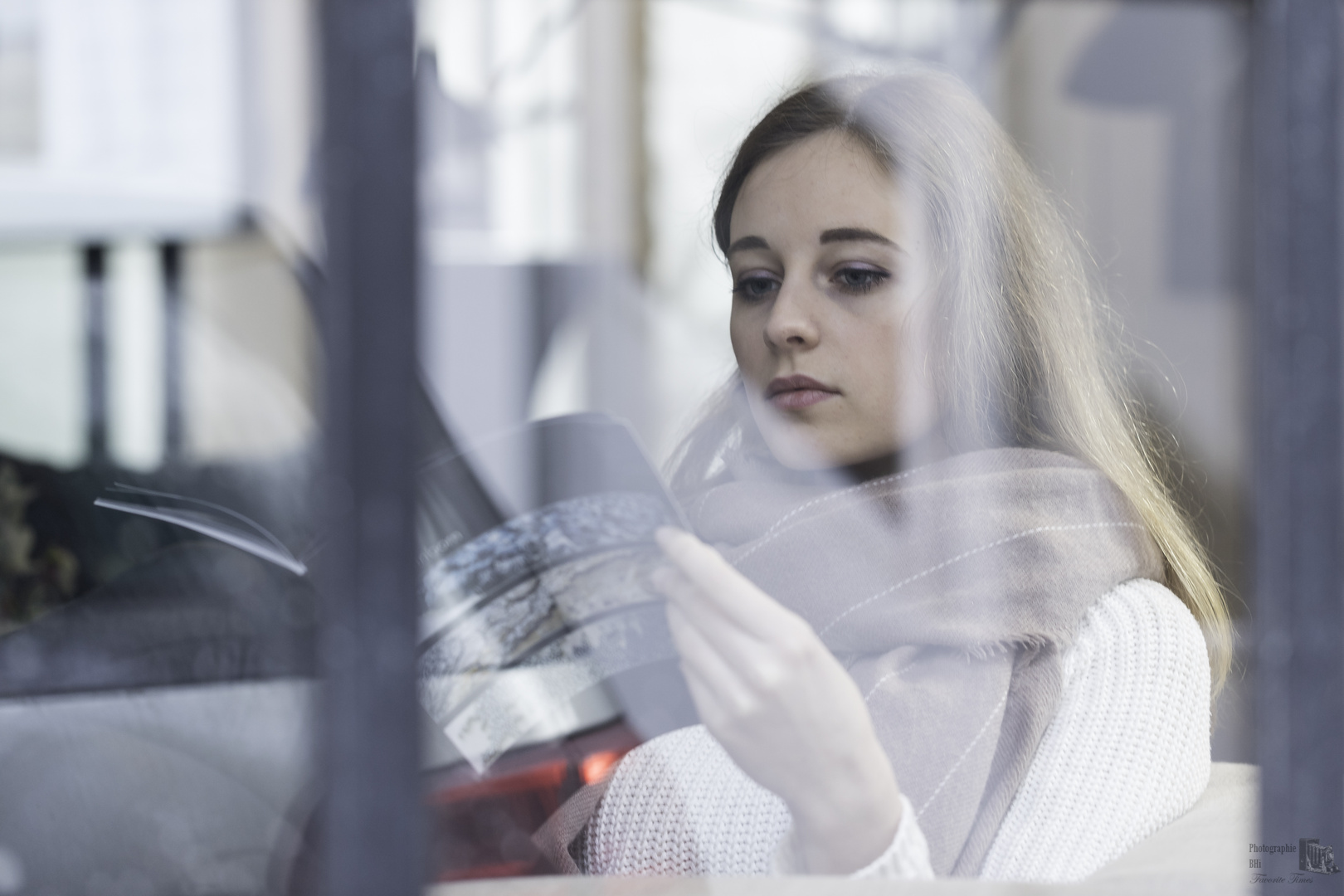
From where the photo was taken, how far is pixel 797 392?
3.30 ft

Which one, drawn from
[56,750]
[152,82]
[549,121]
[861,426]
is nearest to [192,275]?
[152,82]

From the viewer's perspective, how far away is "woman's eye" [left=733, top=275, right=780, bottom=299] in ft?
3.31

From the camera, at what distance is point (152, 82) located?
148cm

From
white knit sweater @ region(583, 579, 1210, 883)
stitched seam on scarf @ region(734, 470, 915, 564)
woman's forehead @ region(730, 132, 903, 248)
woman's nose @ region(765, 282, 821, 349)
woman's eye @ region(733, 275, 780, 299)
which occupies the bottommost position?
white knit sweater @ region(583, 579, 1210, 883)

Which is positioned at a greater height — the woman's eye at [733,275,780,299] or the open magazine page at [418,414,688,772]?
the woman's eye at [733,275,780,299]

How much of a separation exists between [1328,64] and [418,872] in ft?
1.97

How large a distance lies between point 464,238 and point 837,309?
44cm

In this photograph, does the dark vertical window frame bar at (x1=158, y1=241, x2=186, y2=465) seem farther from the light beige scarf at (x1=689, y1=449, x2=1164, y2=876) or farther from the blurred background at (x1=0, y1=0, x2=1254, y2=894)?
the light beige scarf at (x1=689, y1=449, x2=1164, y2=876)

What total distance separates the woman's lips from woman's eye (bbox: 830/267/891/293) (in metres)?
0.08

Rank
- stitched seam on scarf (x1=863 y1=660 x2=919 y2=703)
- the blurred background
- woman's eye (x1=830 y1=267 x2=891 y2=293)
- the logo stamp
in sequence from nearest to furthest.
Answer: the logo stamp
stitched seam on scarf (x1=863 y1=660 x2=919 y2=703)
woman's eye (x1=830 y1=267 x2=891 y2=293)
the blurred background

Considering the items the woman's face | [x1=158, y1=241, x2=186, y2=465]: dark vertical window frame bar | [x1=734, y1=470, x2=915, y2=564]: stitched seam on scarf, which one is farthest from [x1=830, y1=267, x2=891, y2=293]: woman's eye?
[x1=158, y1=241, x2=186, y2=465]: dark vertical window frame bar

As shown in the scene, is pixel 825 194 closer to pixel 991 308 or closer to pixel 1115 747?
pixel 991 308

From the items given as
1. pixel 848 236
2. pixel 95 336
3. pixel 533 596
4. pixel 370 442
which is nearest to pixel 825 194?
pixel 848 236

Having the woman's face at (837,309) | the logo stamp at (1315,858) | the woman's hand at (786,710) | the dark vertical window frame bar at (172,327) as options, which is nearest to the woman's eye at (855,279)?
the woman's face at (837,309)
